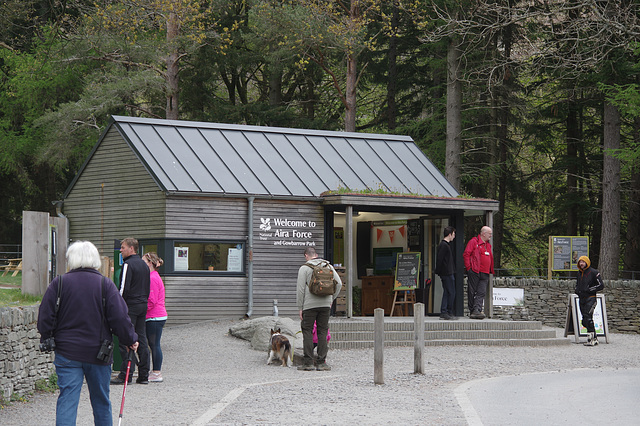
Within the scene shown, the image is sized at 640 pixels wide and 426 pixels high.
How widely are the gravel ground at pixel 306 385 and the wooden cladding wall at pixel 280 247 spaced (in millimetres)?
1380

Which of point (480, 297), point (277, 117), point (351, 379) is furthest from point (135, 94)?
point (351, 379)

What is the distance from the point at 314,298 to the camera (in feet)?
41.3

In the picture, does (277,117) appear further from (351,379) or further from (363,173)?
(351,379)

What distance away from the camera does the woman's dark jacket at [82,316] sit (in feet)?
21.1

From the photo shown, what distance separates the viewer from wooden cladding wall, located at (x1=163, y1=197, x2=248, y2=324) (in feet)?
57.7

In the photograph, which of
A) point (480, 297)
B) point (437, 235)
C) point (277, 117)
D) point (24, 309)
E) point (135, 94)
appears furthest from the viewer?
point (277, 117)

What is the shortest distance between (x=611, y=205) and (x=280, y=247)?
11081 mm

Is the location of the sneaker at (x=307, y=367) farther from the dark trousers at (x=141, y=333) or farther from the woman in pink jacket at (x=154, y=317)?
the dark trousers at (x=141, y=333)

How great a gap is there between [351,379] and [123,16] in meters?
16.3

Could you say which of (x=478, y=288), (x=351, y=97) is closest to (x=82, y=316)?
(x=478, y=288)

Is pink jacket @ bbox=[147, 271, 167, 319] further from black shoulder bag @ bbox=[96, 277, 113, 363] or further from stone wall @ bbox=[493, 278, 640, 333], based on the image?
stone wall @ bbox=[493, 278, 640, 333]

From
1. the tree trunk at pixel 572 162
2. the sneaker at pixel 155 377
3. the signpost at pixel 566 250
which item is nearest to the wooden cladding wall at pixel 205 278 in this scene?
the sneaker at pixel 155 377

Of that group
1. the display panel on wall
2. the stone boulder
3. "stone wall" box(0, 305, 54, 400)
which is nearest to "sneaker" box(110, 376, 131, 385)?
"stone wall" box(0, 305, 54, 400)

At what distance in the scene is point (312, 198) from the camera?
18.7 metres
